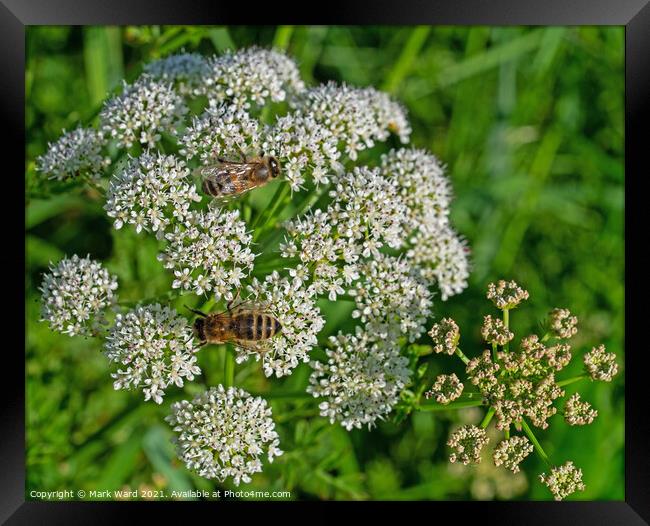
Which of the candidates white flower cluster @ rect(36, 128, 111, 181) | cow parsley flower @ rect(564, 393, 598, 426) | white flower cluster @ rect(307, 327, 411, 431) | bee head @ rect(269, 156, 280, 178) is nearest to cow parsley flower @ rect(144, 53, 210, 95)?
white flower cluster @ rect(36, 128, 111, 181)

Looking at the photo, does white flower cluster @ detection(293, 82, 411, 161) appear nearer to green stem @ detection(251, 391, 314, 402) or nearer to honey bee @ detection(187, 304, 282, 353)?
honey bee @ detection(187, 304, 282, 353)

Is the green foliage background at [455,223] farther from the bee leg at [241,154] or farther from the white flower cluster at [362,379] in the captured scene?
the bee leg at [241,154]

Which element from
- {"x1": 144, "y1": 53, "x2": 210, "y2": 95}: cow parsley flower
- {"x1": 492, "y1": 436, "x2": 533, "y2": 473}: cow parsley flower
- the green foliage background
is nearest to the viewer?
{"x1": 492, "y1": 436, "x2": 533, "y2": 473}: cow parsley flower

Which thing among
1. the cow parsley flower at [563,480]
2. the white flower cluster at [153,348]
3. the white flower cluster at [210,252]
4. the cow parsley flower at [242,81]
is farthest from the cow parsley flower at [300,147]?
the cow parsley flower at [563,480]
